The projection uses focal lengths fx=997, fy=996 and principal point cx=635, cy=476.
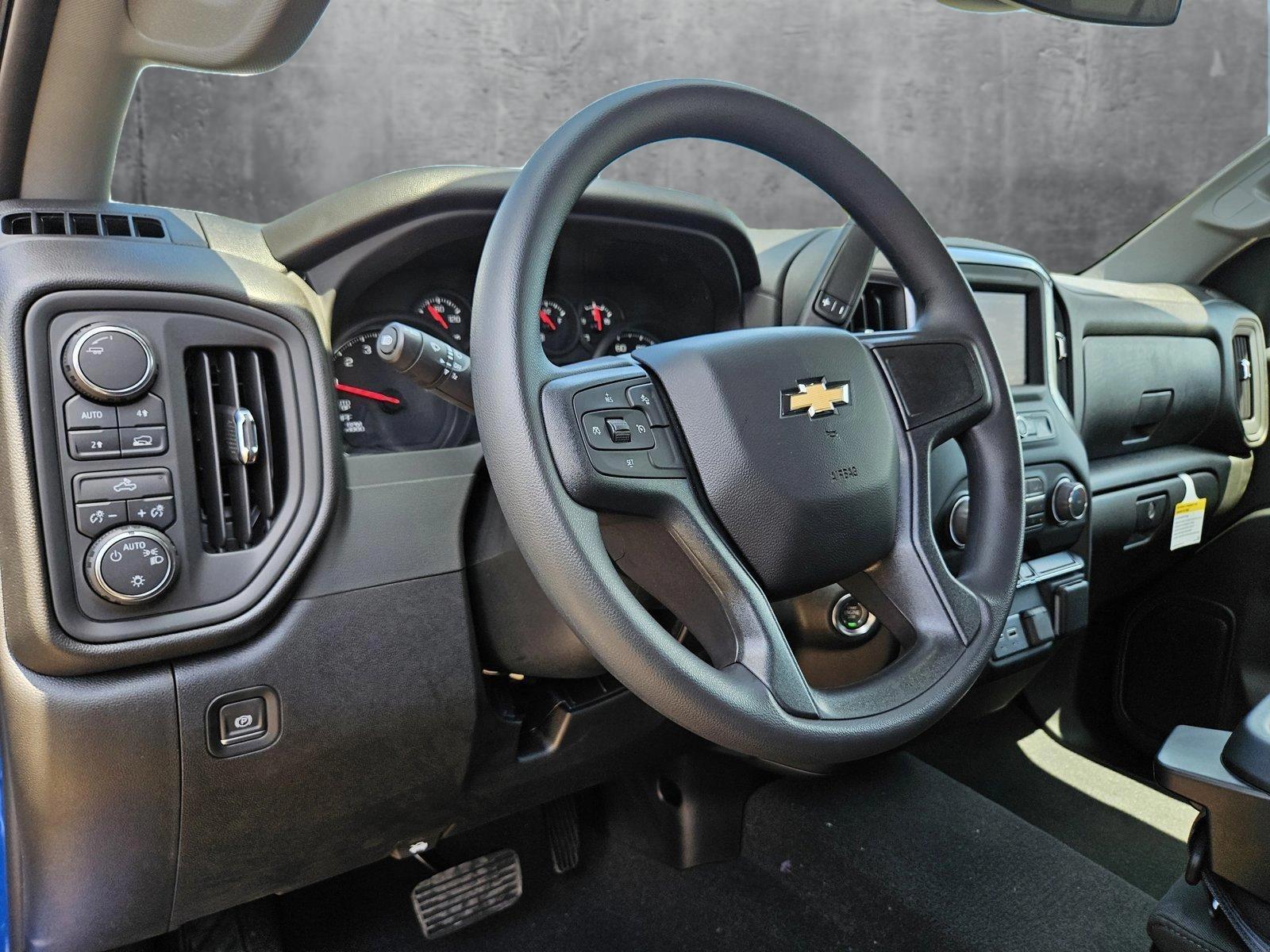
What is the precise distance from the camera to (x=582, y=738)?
1.25m

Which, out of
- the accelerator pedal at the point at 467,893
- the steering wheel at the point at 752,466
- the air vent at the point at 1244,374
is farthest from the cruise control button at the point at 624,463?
the air vent at the point at 1244,374

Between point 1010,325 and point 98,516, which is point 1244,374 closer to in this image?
point 1010,325

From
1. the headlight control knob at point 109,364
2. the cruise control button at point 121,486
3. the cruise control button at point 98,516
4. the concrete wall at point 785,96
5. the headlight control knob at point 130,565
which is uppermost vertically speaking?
the concrete wall at point 785,96

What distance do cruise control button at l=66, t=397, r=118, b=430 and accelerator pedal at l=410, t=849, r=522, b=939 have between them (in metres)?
0.92

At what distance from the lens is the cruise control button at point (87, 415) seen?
857 mm

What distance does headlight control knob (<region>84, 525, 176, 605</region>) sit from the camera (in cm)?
86

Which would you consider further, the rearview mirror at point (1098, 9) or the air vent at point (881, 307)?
the air vent at point (881, 307)

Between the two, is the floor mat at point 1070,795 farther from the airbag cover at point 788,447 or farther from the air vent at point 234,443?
the air vent at point 234,443

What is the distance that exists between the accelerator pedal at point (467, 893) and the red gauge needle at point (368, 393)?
0.75 meters

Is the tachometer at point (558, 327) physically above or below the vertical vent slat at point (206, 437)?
above

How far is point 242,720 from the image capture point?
0.97m

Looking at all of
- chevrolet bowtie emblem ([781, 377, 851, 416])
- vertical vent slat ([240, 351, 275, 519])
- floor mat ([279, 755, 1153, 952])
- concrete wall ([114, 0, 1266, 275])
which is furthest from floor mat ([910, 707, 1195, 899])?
concrete wall ([114, 0, 1266, 275])

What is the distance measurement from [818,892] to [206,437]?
3.72 ft

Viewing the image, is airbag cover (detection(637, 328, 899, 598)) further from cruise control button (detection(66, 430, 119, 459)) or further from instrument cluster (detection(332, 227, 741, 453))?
cruise control button (detection(66, 430, 119, 459))
